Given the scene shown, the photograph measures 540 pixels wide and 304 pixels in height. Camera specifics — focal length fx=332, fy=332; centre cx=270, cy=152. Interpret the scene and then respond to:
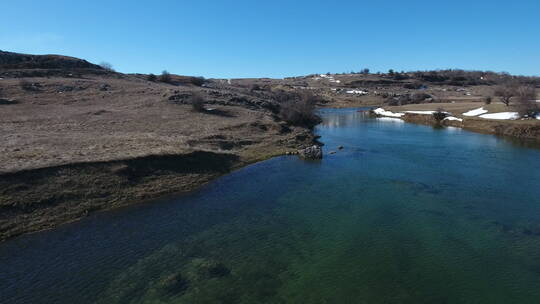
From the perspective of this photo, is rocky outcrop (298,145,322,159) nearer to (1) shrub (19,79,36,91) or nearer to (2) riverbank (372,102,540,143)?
(2) riverbank (372,102,540,143)

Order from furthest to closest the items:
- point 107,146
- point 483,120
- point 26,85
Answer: point 483,120 → point 26,85 → point 107,146

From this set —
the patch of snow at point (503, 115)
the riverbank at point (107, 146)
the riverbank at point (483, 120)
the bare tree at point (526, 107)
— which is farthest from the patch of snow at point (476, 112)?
the riverbank at point (107, 146)

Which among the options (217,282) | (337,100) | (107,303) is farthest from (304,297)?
(337,100)

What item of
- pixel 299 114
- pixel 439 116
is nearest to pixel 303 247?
pixel 299 114

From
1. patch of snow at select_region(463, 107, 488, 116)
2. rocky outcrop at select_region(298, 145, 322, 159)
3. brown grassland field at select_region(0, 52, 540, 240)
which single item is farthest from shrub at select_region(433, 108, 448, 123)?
rocky outcrop at select_region(298, 145, 322, 159)

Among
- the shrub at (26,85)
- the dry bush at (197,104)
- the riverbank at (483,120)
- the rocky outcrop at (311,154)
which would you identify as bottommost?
the rocky outcrop at (311,154)

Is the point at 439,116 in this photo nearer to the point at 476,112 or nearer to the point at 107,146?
the point at 476,112

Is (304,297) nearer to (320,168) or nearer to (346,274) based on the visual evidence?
(346,274)

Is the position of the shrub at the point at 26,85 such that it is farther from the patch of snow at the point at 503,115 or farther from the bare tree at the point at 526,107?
the bare tree at the point at 526,107
